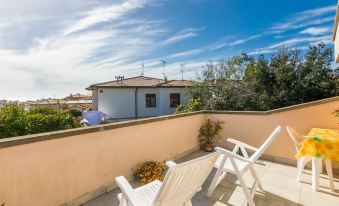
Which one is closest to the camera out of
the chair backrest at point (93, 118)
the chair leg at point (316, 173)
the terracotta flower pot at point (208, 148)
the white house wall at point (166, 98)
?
the chair leg at point (316, 173)

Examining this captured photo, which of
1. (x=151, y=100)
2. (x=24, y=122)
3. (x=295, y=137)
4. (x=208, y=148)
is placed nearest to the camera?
(x=295, y=137)

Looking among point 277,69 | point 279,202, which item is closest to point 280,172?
point 279,202

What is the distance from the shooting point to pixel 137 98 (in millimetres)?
18266

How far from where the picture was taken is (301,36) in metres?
8.55

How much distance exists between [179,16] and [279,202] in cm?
775

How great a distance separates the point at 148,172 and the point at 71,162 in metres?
1.34

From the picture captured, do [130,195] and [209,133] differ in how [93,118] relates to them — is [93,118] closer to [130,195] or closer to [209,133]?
[209,133]

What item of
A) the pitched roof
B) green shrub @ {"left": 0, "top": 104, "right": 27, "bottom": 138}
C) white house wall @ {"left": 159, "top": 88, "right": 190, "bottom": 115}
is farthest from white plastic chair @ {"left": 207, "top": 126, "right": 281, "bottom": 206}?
white house wall @ {"left": 159, "top": 88, "right": 190, "bottom": 115}

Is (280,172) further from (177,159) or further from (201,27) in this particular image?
(201,27)

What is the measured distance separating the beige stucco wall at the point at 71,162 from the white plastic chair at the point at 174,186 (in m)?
1.05

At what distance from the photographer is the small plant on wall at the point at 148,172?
351cm

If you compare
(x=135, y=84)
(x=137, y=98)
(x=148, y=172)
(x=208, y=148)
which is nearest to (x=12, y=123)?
(x=148, y=172)

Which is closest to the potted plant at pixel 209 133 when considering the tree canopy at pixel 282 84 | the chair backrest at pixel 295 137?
the tree canopy at pixel 282 84

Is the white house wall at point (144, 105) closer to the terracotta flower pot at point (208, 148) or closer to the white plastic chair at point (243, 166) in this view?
the terracotta flower pot at point (208, 148)
